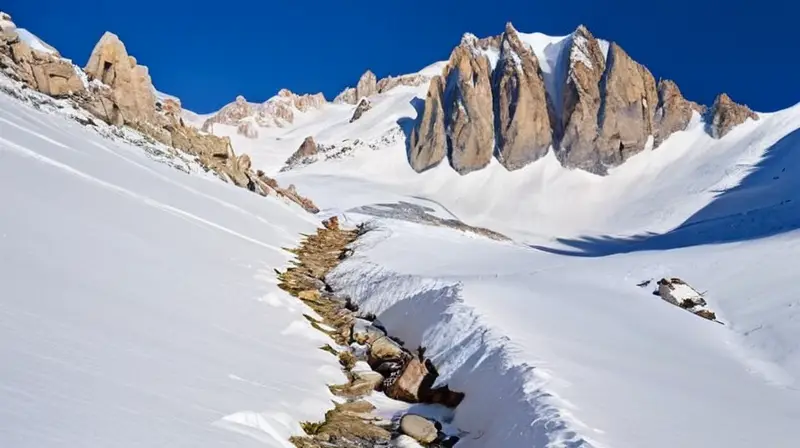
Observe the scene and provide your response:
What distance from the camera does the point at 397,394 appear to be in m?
11.1

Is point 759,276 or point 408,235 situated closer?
point 759,276

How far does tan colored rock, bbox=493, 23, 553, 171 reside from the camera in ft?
305

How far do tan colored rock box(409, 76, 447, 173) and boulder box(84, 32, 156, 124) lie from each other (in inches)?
2165

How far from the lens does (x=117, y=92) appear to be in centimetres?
4166

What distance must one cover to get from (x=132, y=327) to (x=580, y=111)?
91089mm

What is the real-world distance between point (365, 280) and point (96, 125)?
809 inches

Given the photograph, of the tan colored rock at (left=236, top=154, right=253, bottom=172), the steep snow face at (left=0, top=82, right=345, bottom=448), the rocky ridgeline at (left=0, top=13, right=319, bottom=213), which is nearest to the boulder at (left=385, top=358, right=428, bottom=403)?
the steep snow face at (left=0, top=82, right=345, bottom=448)

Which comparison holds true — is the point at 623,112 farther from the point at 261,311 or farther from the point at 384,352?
the point at 261,311

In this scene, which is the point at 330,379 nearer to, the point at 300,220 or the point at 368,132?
the point at 300,220

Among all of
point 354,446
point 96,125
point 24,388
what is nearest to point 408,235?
point 96,125

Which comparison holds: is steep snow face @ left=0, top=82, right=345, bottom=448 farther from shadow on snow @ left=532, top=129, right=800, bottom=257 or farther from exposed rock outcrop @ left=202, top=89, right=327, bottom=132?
exposed rock outcrop @ left=202, top=89, right=327, bottom=132

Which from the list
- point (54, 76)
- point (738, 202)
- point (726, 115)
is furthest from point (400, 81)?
point (54, 76)

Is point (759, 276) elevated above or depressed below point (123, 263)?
above

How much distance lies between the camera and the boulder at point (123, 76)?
41812mm
